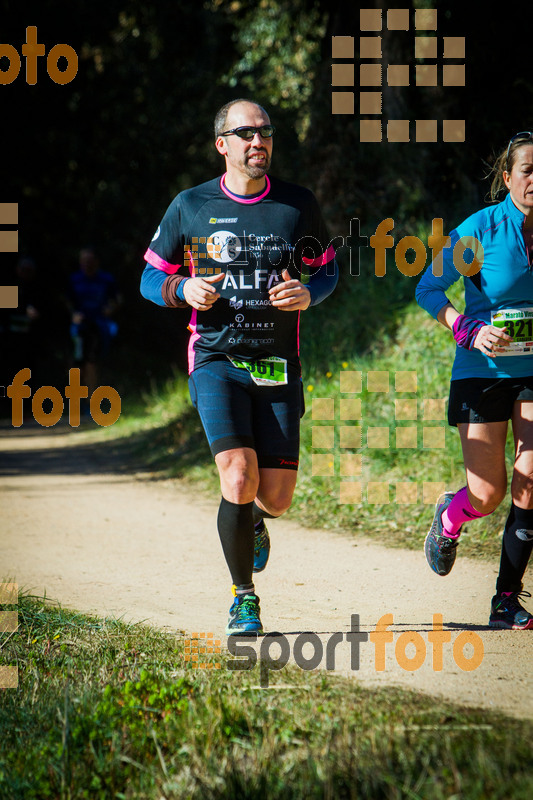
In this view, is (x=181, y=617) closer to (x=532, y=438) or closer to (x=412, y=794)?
(x=532, y=438)

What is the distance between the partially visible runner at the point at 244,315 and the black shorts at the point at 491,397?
758mm

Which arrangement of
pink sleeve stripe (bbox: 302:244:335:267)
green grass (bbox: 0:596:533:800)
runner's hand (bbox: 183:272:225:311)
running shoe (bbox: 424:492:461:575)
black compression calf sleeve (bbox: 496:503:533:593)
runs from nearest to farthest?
green grass (bbox: 0:596:533:800)
runner's hand (bbox: 183:272:225:311)
black compression calf sleeve (bbox: 496:503:533:593)
pink sleeve stripe (bbox: 302:244:335:267)
running shoe (bbox: 424:492:461:575)

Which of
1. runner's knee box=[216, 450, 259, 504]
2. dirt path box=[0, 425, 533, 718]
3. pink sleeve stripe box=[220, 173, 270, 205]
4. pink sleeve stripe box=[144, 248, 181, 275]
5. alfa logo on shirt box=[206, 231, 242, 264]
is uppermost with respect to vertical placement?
pink sleeve stripe box=[220, 173, 270, 205]

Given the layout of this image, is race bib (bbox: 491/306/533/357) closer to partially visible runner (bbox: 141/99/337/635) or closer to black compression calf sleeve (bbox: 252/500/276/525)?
partially visible runner (bbox: 141/99/337/635)

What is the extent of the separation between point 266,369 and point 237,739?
1.83m

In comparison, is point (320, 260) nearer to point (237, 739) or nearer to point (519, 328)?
point (519, 328)

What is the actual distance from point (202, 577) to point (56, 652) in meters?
1.75

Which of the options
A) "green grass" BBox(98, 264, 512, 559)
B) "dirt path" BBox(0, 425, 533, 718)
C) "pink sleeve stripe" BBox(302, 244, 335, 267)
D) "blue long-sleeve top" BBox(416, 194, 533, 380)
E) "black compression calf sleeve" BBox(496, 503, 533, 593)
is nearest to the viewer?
"dirt path" BBox(0, 425, 533, 718)

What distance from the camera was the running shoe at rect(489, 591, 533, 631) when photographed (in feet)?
14.3

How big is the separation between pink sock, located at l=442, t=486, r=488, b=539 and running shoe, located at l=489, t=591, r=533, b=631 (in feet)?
1.39

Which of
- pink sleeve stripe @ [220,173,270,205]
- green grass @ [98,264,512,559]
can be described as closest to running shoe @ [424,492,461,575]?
green grass @ [98,264,512,559]

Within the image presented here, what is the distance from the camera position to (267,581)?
564 cm

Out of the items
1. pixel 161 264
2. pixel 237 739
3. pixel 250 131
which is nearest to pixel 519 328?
pixel 250 131

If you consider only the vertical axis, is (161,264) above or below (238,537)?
above
